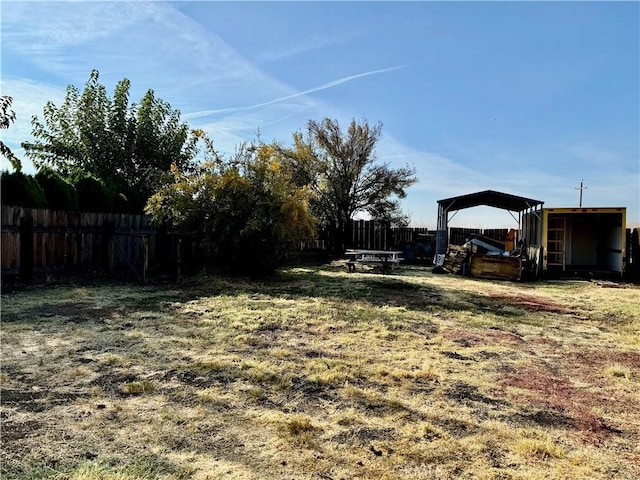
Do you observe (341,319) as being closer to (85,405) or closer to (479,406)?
(479,406)

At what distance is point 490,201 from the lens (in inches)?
681

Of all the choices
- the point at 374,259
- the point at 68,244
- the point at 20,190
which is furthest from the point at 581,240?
the point at 20,190

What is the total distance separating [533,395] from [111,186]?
11494mm

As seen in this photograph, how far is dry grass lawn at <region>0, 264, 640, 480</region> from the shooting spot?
2506 millimetres

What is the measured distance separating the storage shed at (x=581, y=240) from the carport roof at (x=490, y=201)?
2.44ft

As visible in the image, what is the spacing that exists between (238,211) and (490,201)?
10.8 meters

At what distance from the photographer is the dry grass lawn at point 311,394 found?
2506 millimetres

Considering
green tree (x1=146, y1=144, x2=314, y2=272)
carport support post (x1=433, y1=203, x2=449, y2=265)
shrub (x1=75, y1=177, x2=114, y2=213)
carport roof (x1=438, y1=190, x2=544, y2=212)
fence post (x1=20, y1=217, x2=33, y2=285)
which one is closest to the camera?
fence post (x1=20, y1=217, x2=33, y2=285)

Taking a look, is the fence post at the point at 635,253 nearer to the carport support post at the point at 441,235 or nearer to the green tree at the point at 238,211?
the carport support post at the point at 441,235

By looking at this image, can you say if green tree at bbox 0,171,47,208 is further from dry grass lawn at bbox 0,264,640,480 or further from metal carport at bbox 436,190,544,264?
metal carport at bbox 436,190,544,264

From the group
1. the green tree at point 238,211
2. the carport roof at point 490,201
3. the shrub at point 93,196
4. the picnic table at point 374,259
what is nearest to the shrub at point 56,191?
the shrub at point 93,196

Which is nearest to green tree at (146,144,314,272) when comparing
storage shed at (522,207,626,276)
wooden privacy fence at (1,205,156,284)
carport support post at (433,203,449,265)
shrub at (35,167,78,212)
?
wooden privacy fence at (1,205,156,284)

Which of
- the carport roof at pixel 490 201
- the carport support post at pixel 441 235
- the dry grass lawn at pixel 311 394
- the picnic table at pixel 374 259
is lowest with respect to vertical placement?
the dry grass lawn at pixel 311 394

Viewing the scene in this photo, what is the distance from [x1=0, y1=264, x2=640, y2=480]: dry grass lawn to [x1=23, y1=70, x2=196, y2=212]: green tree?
9.07 meters
